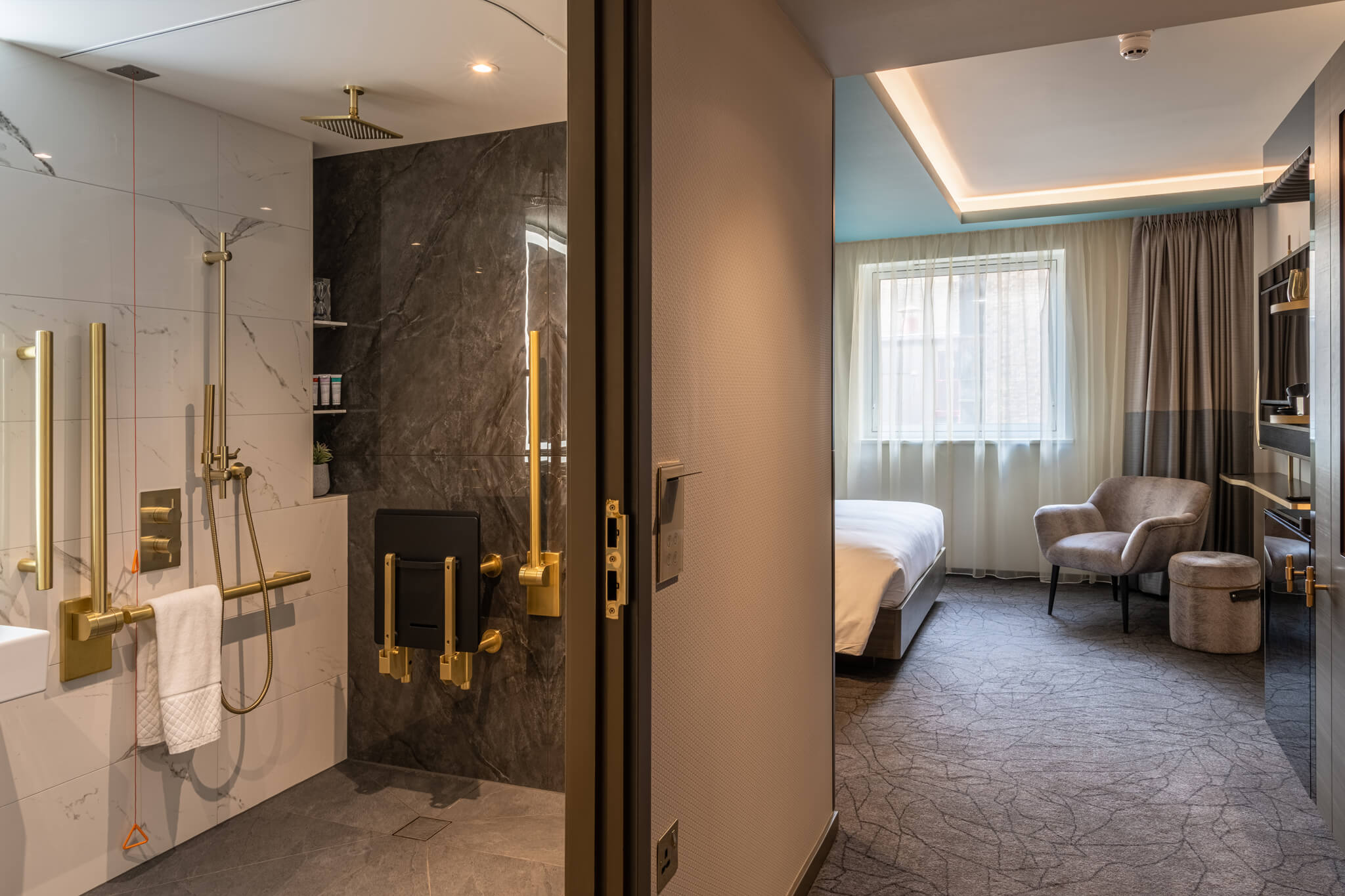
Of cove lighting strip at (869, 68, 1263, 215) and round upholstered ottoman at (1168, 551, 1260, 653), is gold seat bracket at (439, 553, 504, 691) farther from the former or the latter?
round upholstered ottoman at (1168, 551, 1260, 653)

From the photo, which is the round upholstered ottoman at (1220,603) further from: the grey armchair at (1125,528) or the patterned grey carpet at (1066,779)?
the grey armchair at (1125,528)

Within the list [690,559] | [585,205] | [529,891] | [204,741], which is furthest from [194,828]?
[585,205]

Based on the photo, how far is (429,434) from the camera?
1.68 metres

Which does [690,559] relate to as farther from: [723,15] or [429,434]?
[723,15]

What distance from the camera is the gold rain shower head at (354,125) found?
1.62 meters

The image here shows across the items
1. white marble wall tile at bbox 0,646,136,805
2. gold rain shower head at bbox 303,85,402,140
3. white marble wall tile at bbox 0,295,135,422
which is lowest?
white marble wall tile at bbox 0,646,136,805

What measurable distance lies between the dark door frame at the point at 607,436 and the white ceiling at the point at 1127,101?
2.31 m

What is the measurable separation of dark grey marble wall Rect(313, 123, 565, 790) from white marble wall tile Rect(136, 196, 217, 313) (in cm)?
19

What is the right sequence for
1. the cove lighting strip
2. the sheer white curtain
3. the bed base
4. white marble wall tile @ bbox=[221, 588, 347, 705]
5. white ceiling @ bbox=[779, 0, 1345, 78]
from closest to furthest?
white marble wall tile @ bbox=[221, 588, 347, 705]
white ceiling @ bbox=[779, 0, 1345, 78]
the cove lighting strip
the bed base
the sheer white curtain

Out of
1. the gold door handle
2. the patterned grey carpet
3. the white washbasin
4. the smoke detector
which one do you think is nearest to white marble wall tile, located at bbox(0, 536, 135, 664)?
the white washbasin

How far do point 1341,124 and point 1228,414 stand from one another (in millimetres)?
3771

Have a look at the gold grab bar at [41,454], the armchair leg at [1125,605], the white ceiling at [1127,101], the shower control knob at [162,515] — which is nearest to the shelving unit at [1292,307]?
the white ceiling at [1127,101]

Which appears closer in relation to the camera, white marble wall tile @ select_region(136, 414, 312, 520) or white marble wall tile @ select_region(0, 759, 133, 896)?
white marble wall tile @ select_region(0, 759, 133, 896)

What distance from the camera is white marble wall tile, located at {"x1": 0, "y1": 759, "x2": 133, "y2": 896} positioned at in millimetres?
1348
